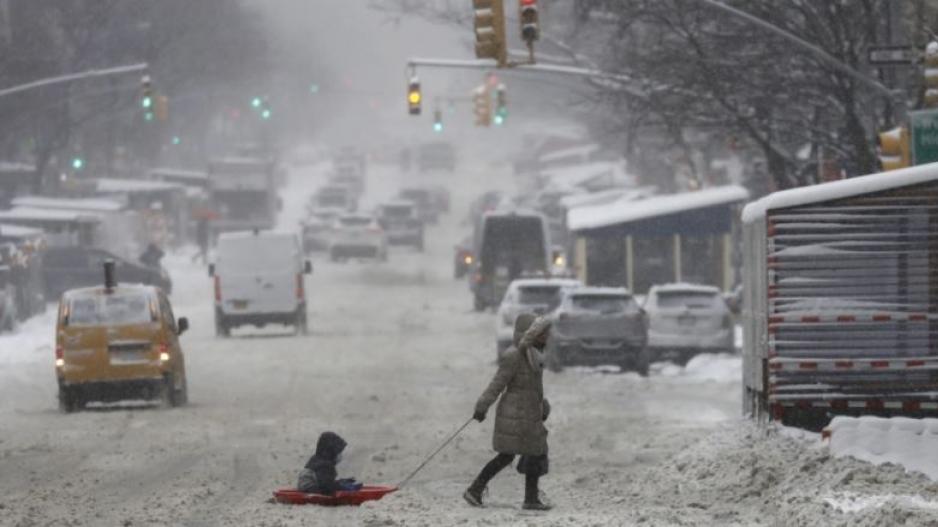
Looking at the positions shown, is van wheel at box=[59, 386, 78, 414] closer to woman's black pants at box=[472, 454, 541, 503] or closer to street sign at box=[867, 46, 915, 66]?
street sign at box=[867, 46, 915, 66]

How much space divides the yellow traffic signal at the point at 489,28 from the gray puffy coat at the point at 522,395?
1404 centimetres

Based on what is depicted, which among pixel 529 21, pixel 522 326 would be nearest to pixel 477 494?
pixel 522 326

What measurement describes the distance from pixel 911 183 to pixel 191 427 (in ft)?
29.6

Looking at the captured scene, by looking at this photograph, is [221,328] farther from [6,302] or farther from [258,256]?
[6,302]

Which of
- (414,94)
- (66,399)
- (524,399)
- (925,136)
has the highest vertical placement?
(414,94)

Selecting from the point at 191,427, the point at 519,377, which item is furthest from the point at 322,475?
the point at 191,427

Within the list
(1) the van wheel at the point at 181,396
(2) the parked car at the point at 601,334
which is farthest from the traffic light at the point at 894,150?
(1) the van wheel at the point at 181,396

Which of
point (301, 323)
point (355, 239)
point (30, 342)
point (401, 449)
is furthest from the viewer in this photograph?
point (355, 239)

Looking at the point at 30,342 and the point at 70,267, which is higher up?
the point at 70,267

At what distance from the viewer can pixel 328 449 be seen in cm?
1655

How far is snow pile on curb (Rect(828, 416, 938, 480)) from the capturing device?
16672 mm

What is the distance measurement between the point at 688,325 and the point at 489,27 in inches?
347

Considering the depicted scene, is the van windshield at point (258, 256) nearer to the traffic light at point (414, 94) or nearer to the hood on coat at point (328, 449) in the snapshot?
the traffic light at point (414, 94)

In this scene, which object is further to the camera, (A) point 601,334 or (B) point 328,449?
(A) point 601,334
